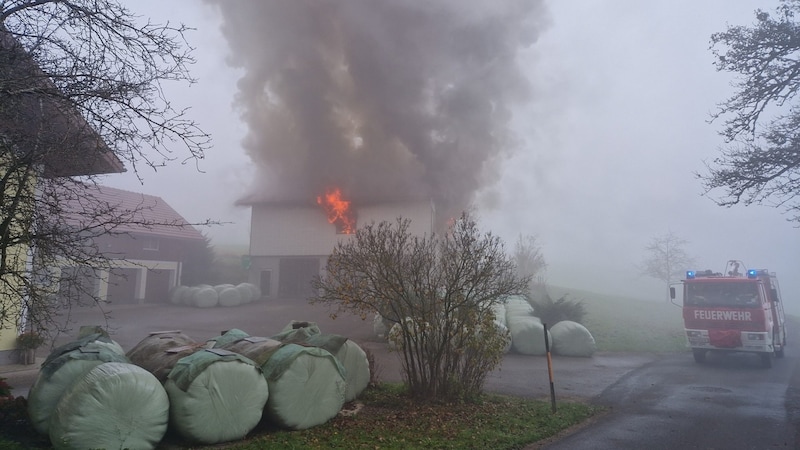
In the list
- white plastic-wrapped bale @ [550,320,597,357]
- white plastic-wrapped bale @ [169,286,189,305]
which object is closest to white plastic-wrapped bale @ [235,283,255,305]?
white plastic-wrapped bale @ [169,286,189,305]

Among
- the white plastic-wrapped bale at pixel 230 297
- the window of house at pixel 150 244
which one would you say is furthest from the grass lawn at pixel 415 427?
the window of house at pixel 150 244

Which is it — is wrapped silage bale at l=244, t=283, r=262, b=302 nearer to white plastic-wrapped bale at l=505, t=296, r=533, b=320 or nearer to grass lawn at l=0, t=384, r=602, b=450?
white plastic-wrapped bale at l=505, t=296, r=533, b=320

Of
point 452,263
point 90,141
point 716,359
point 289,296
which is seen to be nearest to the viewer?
point 90,141

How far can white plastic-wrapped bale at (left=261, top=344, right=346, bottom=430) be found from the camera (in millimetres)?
6055

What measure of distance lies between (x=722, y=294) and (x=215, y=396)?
1416cm

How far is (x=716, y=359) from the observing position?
50.0 feet

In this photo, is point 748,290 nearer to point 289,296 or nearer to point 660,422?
point 660,422

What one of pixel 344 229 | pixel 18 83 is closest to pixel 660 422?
pixel 18 83

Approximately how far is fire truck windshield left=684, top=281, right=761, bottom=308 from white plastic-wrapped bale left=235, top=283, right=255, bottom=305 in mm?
21186

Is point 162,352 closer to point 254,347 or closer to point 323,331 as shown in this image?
point 254,347

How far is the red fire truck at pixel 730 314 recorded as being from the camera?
13133 mm

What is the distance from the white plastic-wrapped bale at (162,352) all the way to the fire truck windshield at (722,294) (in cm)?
1363

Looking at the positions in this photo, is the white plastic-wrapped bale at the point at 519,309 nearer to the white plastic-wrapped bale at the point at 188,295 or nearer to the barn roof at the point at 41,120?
the barn roof at the point at 41,120

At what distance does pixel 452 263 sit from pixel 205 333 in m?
12.2
